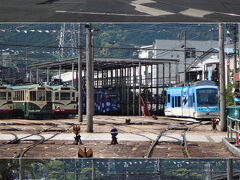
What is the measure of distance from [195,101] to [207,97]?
0.43 meters

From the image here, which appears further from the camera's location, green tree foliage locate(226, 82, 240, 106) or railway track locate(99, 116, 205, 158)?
green tree foliage locate(226, 82, 240, 106)

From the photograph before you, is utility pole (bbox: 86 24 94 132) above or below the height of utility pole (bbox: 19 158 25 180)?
above

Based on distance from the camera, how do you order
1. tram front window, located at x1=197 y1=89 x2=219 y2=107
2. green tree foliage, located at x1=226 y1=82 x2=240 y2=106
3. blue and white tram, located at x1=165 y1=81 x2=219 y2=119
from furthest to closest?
green tree foliage, located at x1=226 y1=82 x2=240 y2=106 → blue and white tram, located at x1=165 y1=81 x2=219 y2=119 → tram front window, located at x1=197 y1=89 x2=219 y2=107

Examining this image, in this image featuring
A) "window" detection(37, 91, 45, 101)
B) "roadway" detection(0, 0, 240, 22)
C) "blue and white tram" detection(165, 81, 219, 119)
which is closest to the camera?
"roadway" detection(0, 0, 240, 22)

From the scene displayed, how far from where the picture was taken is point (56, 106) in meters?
4.94

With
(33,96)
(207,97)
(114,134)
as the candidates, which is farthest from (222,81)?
(33,96)

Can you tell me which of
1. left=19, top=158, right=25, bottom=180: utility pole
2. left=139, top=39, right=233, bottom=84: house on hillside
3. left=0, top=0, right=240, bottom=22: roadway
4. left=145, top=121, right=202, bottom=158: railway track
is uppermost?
left=0, top=0, right=240, bottom=22: roadway

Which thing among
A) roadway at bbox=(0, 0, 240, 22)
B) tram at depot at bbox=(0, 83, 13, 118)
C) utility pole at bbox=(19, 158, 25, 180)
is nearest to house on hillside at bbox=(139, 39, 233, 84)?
roadway at bbox=(0, 0, 240, 22)

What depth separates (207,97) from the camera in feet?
14.3

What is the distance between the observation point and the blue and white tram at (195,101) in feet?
14.9

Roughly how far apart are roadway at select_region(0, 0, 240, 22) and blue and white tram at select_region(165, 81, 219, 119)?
54cm

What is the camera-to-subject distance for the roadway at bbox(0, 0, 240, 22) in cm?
421

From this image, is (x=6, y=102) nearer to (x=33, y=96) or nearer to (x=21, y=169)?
(x=33, y=96)

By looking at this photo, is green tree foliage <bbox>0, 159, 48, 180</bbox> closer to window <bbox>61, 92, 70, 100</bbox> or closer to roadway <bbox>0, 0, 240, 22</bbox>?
window <bbox>61, 92, 70, 100</bbox>
